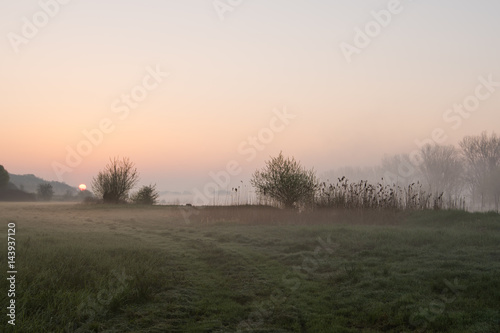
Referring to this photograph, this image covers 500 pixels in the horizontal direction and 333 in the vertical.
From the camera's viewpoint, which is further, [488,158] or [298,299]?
[488,158]

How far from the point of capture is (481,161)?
2018 inches

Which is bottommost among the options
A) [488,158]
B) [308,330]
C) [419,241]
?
[308,330]

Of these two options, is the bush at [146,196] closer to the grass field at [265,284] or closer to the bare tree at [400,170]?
the grass field at [265,284]

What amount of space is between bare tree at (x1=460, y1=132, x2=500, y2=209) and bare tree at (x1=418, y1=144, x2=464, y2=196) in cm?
219

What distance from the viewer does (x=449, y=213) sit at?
58.0 ft

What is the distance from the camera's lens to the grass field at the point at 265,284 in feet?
19.7

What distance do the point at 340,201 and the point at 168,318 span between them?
55.6ft

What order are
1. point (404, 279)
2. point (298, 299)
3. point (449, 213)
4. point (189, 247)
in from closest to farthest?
point (298, 299)
point (404, 279)
point (189, 247)
point (449, 213)

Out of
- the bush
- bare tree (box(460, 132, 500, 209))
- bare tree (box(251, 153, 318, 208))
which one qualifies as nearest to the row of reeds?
bare tree (box(251, 153, 318, 208))

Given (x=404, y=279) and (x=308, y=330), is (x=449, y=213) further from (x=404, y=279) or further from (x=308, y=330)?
(x=308, y=330)

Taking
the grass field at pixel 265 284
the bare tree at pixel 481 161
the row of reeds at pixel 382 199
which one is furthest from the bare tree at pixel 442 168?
the grass field at pixel 265 284

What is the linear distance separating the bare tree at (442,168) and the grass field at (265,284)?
4790cm

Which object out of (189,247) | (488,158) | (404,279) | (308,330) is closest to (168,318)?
(308,330)

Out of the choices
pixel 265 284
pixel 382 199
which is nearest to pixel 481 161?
pixel 382 199
